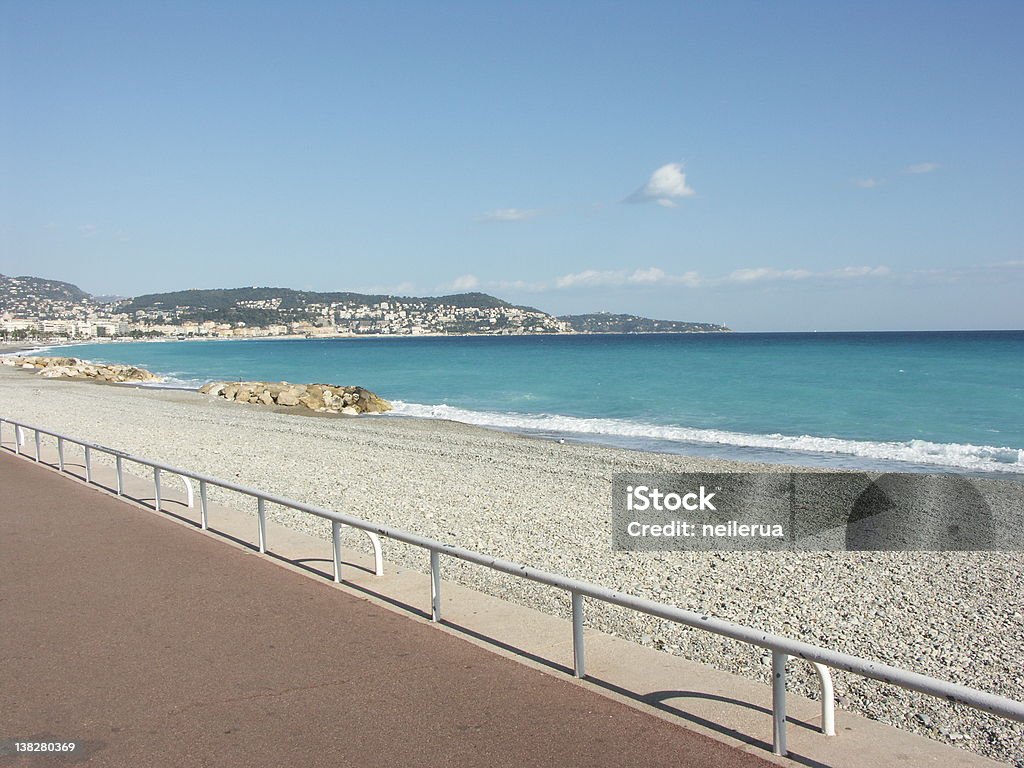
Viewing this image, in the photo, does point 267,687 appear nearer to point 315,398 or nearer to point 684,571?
point 684,571

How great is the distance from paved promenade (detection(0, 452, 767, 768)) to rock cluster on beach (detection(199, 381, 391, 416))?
30.7 meters

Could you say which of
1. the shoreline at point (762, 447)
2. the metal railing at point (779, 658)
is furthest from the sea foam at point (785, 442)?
the metal railing at point (779, 658)

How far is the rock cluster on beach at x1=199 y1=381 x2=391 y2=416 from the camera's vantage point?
3953 cm

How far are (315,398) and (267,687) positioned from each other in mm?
35993

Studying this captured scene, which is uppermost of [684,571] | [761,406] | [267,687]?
[267,687]

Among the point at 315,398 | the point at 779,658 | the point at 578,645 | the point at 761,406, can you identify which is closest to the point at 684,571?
the point at 578,645

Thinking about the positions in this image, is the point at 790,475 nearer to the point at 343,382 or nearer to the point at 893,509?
the point at 893,509

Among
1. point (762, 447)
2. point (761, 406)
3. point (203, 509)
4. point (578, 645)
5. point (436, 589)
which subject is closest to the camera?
point (578, 645)

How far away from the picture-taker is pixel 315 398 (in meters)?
40.5

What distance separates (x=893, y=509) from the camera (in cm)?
1441

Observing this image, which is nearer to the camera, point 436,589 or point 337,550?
point 436,589

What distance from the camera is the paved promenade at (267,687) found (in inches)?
176

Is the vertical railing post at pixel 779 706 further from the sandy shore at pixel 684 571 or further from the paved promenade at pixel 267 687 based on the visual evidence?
the sandy shore at pixel 684 571

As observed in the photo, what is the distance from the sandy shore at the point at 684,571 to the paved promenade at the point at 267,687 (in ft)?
3.46
